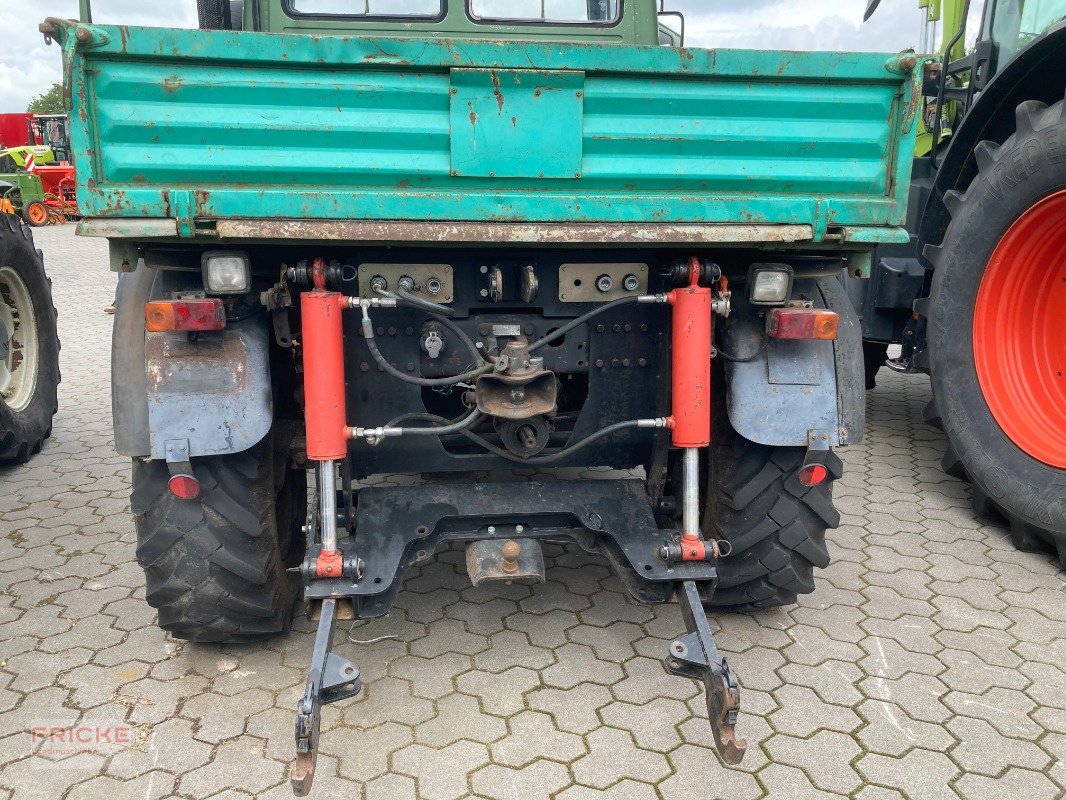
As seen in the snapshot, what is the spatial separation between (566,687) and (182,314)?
1.67 metres

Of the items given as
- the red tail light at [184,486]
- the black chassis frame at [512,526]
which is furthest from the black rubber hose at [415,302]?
the red tail light at [184,486]

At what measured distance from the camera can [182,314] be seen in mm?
2414

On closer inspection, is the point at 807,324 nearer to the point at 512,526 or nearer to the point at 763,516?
the point at 763,516

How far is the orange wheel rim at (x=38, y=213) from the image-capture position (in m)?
18.8

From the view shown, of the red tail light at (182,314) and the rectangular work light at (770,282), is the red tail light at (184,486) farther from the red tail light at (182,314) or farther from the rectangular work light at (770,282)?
the rectangular work light at (770,282)

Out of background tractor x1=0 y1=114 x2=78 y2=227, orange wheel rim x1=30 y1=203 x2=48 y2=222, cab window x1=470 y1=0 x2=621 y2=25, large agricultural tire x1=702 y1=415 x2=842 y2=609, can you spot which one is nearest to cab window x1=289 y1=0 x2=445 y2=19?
cab window x1=470 y1=0 x2=621 y2=25

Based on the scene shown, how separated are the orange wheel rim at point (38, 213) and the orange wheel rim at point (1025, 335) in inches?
785

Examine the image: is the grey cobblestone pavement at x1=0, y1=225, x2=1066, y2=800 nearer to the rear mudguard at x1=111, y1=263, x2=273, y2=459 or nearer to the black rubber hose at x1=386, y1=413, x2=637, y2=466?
the black rubber hose at x1=386, y1=413, x2=637, y2=466

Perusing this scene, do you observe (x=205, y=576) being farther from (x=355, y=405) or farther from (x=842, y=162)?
(x=842, y=162)

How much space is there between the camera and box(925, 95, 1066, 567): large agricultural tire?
3764 millimetres

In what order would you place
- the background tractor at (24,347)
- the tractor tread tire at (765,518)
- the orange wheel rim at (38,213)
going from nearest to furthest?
the tractor tread tire at (765,518) < the background tractor at (24,347) < the orange wheel rim at (38,213)

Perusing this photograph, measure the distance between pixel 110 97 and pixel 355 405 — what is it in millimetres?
1108

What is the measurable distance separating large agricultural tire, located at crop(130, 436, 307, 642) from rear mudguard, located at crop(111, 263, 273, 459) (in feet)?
0.51

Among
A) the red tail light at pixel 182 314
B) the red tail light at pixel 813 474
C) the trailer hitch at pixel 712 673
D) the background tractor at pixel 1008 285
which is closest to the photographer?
the trailer hitch at pixel 712 673
